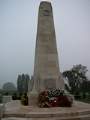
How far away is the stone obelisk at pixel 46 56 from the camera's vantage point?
1494 cm

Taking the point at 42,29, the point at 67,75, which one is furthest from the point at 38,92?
the point at 67,75

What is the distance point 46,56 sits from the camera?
15.4 m

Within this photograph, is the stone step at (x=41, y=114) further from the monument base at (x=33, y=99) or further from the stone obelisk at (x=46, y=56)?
the stone obelisk at (x=46, y=56)

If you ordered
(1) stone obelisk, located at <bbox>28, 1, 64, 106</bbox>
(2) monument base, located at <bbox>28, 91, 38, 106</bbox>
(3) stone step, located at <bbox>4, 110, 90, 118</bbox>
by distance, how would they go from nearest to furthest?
(3) stone step, located at <bbox>4, 110, 90, 118</bbox> → (2) monument base, located at <bbox>28, 91, 38, 106</bbox> → (1) stone obelisk, located at <bbox>28, 1, 64, 106</bbox>

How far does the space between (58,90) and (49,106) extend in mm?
1239

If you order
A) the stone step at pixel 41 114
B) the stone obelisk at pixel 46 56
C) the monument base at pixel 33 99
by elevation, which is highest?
the stone obelisk at pixel 46 56

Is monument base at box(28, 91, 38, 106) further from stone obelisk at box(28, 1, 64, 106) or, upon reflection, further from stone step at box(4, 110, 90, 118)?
stone step at box(4, 110, 90, 118)

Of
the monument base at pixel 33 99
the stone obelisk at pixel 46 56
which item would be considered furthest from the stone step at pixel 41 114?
the stone obelisk at pixel 46 56

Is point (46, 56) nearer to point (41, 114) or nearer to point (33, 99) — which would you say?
point (33, 99)

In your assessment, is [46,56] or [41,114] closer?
[41,114]

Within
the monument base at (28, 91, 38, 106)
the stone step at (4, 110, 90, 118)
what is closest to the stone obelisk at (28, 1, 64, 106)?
the monument base at (28, 91, 38, 106)

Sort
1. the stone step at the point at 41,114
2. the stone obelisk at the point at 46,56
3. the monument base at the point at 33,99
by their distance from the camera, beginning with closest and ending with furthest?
1. the stone step at the point at 41,114
2. the monument base at the point at 33,99
3. the stone obelisk at the point at 46,56

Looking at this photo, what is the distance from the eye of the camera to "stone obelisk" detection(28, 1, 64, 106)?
49.0ft

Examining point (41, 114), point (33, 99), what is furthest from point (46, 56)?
point (41, 114)
